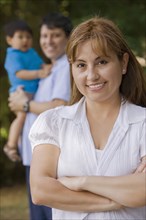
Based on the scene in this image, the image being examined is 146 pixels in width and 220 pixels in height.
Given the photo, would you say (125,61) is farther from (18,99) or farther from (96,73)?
(18,99)

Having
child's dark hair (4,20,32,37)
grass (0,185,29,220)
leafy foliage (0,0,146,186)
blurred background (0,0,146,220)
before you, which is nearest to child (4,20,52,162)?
child's dark hair (4,20,32,37)

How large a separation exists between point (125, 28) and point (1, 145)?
2625 mm

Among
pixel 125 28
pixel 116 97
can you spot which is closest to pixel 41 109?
pixel 116 97

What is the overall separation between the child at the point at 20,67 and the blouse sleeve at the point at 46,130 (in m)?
1.48

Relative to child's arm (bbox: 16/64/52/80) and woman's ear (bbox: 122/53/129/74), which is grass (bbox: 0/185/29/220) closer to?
child's arm (bbox: 16/64/52/80)

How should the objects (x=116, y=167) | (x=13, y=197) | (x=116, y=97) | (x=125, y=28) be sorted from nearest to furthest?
(x=116, y=167)
(x=116, y=97)
(x=125, y=28)
(x=13, y=197)

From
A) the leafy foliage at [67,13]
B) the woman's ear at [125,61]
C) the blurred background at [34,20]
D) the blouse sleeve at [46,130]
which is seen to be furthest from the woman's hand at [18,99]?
the leafy foliage at [67,13]

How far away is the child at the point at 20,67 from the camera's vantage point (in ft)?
13.7

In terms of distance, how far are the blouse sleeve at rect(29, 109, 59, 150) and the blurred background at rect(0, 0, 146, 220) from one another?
5022mm

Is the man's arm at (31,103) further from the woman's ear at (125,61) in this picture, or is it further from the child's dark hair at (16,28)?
the woman's ear at (125,61)

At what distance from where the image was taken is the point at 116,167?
7.41 ft

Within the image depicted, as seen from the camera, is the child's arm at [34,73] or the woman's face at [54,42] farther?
the child's arm at [34,73]

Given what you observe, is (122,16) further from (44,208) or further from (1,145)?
(44,208)

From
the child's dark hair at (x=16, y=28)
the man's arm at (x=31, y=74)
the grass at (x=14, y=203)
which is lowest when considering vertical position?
the grass at (x=14, y=203)
